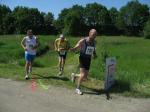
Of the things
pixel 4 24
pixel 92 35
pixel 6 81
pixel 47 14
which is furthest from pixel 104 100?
pixel 47 14

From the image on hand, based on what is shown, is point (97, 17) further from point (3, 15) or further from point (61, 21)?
point (3, 15)

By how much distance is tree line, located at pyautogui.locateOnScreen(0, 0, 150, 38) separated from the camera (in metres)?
119

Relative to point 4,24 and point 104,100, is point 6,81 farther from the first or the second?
point 4,24

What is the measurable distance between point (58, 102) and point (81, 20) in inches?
4938

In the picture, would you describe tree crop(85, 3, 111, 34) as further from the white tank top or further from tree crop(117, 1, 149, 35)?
the white tank top

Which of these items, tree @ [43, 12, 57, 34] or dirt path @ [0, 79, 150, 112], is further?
tree @ [43, 12, 57, 34]

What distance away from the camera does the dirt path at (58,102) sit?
10977mm

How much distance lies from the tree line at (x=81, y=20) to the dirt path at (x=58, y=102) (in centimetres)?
9460

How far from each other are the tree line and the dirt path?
9460cm

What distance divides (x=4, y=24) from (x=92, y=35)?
105510 millimetres

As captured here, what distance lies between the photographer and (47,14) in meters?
132

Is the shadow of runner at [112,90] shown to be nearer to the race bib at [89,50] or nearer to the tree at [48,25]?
the race bib at [89,50]

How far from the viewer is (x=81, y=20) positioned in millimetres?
136500

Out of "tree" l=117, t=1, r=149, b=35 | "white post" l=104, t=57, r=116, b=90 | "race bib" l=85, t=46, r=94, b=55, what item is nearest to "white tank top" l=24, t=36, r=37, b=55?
"race bib" l=85, t=46, r=94, b=55
